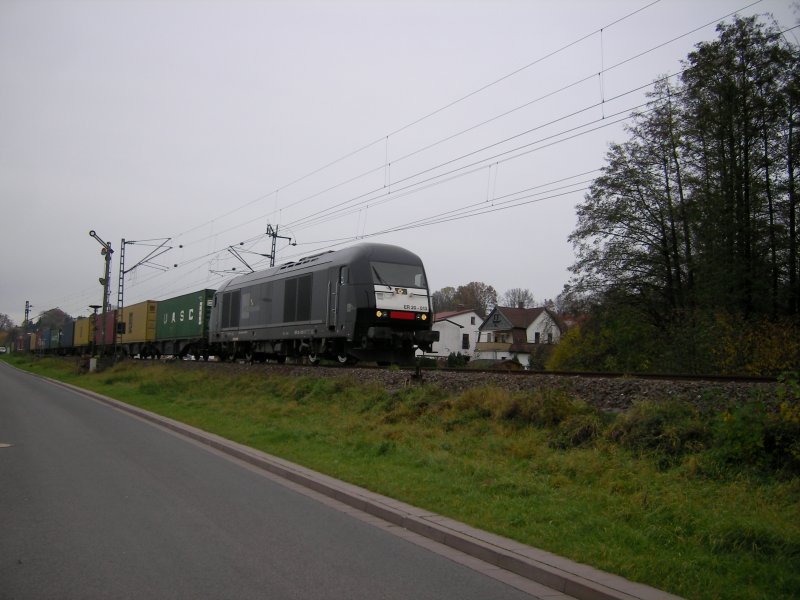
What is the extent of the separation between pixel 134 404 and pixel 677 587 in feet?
62.1

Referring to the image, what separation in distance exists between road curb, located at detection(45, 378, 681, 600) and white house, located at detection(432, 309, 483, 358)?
213 ft

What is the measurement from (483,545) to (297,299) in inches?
700

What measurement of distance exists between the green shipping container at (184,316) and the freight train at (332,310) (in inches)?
99.5

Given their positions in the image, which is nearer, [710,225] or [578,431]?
[578,431]

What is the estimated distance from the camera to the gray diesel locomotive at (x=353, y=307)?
19781mm

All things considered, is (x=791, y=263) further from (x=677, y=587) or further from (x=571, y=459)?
(x=677, y=587)

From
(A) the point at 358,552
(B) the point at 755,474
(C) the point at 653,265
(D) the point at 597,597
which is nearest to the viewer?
(D) the point at 597,597

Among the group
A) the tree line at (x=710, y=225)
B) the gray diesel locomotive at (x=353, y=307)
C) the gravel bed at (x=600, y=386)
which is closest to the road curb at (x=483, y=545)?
the gravel bed at (x=600, y=386)

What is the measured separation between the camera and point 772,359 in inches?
830

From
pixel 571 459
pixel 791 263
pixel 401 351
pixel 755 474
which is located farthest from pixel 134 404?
pixel 791 263

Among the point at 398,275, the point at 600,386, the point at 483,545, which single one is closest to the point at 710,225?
the point at 398,275

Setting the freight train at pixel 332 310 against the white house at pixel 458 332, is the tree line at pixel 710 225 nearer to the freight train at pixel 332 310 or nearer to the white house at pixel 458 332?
the freight train at pixel 332 310

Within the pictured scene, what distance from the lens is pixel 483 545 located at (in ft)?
20.9

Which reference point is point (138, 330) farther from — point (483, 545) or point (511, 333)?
point (483, 545)
